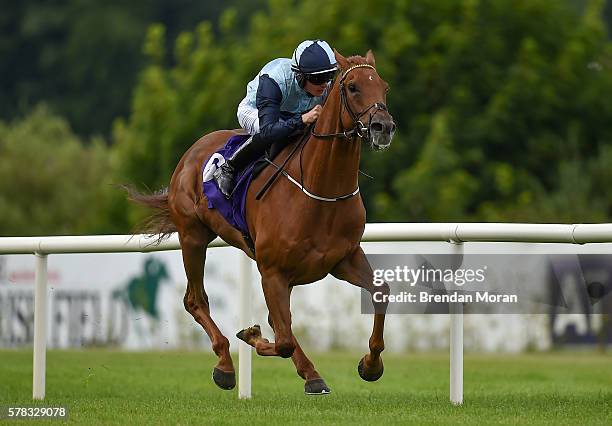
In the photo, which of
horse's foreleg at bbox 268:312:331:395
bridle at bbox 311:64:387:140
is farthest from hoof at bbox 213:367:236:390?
bridle at bbox 311:64:387:140

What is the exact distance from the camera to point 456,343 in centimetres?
731

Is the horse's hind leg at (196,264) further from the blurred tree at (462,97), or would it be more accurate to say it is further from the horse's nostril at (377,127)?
the blurred tree at (462,97)

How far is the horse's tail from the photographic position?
852 centimetres

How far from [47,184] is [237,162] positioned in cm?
2802

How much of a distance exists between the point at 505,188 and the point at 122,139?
11.8 meters

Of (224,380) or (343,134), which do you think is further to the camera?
(224,380)

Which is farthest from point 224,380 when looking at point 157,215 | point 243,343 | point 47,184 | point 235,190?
point 47,184

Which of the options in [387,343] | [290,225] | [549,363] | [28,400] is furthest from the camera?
[549,363]

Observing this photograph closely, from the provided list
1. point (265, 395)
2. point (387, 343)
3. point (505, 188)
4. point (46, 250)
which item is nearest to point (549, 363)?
point (387, 343)

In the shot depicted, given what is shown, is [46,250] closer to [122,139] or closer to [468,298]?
[468,298]

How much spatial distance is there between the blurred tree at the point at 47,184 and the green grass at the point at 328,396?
74.3 ft

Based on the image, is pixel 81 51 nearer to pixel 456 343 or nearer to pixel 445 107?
pixel 445 107

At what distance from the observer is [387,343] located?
1003cm

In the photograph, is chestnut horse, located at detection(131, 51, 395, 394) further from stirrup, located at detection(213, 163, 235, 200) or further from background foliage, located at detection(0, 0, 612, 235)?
background foliage, located at detection(0, 0, 612, 235)
